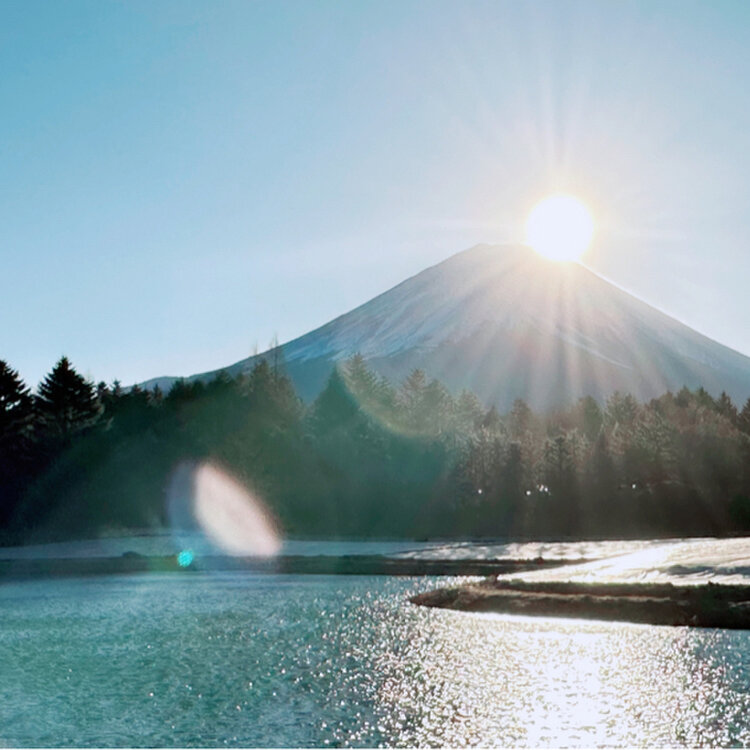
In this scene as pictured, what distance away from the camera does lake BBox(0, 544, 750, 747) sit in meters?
16.9

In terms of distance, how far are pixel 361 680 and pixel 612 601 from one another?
13752 millimetres

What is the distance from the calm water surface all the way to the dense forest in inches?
1782

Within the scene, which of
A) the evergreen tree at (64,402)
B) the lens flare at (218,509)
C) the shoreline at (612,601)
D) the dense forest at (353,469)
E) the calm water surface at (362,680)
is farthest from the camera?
the evergreen tree at (64,402)

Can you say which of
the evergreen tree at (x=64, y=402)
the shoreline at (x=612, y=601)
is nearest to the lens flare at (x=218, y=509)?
the evergreen tree at (x=64, y=402)

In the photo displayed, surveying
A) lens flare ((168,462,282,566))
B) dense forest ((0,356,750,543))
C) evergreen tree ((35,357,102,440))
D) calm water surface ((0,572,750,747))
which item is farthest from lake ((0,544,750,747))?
evergreen tree ((35,357,102,440))

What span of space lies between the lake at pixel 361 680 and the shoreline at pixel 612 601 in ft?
4.98

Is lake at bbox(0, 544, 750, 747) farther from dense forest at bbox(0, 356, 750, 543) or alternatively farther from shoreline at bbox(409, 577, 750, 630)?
dense forest at bbox(0, 356, 750, 543)

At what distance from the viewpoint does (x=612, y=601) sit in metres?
32.6

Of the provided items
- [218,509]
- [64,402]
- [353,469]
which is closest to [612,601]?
[353,469]

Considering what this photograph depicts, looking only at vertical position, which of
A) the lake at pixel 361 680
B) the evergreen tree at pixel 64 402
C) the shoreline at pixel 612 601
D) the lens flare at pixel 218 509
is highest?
the evergreen tree at pixel 64 402

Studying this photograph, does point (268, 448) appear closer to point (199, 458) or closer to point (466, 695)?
point (199, 458)

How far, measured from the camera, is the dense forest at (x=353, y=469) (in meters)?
77.4

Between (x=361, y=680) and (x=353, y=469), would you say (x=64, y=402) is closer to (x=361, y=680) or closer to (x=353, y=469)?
(x=353, y=469)

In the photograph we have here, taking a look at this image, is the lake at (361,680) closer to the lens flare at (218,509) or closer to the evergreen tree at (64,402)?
the lens flare at (218,509)
